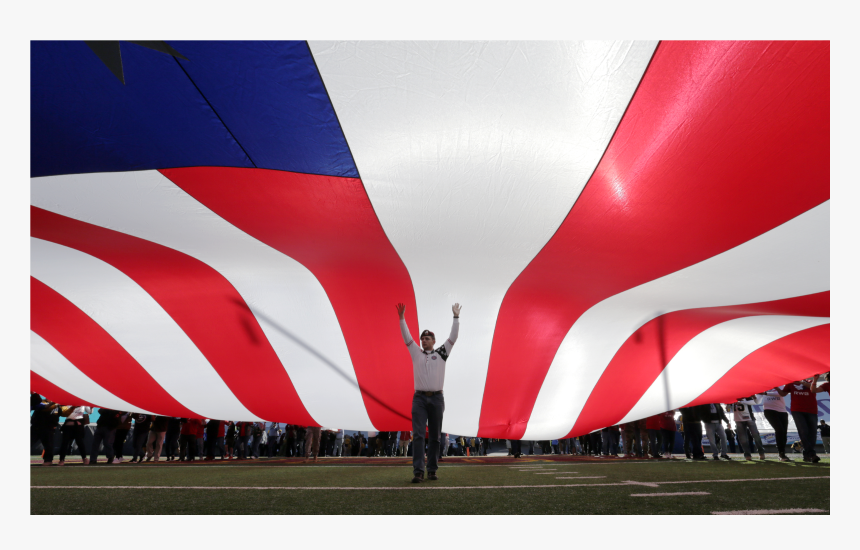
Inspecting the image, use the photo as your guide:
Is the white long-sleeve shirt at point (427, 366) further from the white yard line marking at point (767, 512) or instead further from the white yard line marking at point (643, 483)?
the white yard line marking at point (767, 512)

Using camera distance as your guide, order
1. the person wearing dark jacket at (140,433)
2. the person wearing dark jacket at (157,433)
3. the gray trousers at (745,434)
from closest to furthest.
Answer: the gray trousers at (745,434), the person wearing dark jacket at (140,433), the person wearing dark jacket at (157,433)

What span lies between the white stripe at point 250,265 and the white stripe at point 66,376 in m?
0.91

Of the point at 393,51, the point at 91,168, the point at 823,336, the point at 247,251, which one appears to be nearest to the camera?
the point at 393,51

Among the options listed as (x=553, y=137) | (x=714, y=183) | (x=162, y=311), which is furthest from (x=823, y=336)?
(x=162, y=311)

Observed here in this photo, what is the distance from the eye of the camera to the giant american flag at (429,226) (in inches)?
78.2

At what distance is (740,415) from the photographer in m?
5.27

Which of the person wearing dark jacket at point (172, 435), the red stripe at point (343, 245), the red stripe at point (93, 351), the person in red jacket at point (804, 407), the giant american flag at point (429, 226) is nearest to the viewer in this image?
the giant american flag at point (429, 226)

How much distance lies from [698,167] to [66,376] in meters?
4.73

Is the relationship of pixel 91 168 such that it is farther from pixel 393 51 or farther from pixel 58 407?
pixel 58 407

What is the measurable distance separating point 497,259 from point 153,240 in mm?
1964

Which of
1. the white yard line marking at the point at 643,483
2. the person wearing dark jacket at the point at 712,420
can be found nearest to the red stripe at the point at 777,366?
the person wearing dark jacket at the point at 712,420

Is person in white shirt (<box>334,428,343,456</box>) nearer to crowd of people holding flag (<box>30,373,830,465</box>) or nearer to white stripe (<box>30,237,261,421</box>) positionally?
crowd of people holding flag (<box>30,373,830,465</box>)

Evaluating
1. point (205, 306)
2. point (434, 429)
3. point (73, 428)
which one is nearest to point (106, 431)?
point (73, 428)

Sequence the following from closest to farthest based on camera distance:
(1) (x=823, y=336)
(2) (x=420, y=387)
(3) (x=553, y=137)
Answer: (3) (x=553, y=137) → (2) (x=420, y=387) → (1) (x=823, y=336)
